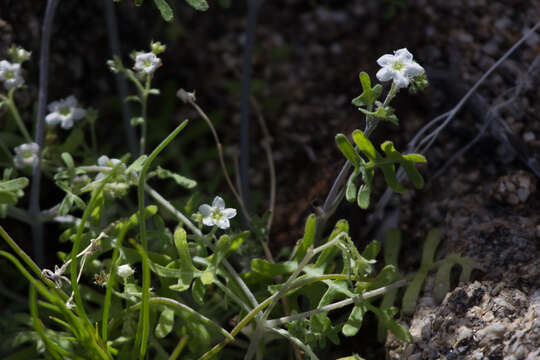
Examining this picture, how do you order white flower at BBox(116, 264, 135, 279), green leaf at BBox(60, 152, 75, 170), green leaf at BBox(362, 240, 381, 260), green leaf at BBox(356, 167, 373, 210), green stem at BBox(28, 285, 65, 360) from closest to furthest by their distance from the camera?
green stem at BBox(28, 285, 65, 360) < green leaf at BBox(356, 167, 373, 210) < white flower at BBox(116, 264, 135, 279) < green leaf at BBox(362, 240, 381, 260) < green leaf at BBox(60, 152, 75, 170)

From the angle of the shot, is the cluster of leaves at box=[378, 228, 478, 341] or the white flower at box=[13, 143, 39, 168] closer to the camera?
the cluster of leaves at box=[378, 228, 478, 341]

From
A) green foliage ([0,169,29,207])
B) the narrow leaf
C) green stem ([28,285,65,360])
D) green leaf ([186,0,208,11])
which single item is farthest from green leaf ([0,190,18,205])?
green leaf ([186,0,208,11])

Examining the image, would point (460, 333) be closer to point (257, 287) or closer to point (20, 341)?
point (257, 287)

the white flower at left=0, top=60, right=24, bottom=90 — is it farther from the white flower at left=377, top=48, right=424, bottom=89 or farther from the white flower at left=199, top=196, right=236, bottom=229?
the white flower at left=377, top=48, right=424, bottom=89

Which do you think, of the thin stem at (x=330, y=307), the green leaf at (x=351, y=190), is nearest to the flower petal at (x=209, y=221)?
the thin stem at (x=330, y=307)

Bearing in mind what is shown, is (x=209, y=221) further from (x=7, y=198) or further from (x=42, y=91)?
(x=42, y=91)

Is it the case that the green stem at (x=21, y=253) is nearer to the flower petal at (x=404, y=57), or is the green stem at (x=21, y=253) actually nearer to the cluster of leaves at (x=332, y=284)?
the cluster of leaves at (x=332, y=284)

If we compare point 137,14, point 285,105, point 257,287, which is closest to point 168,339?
point 257,287
